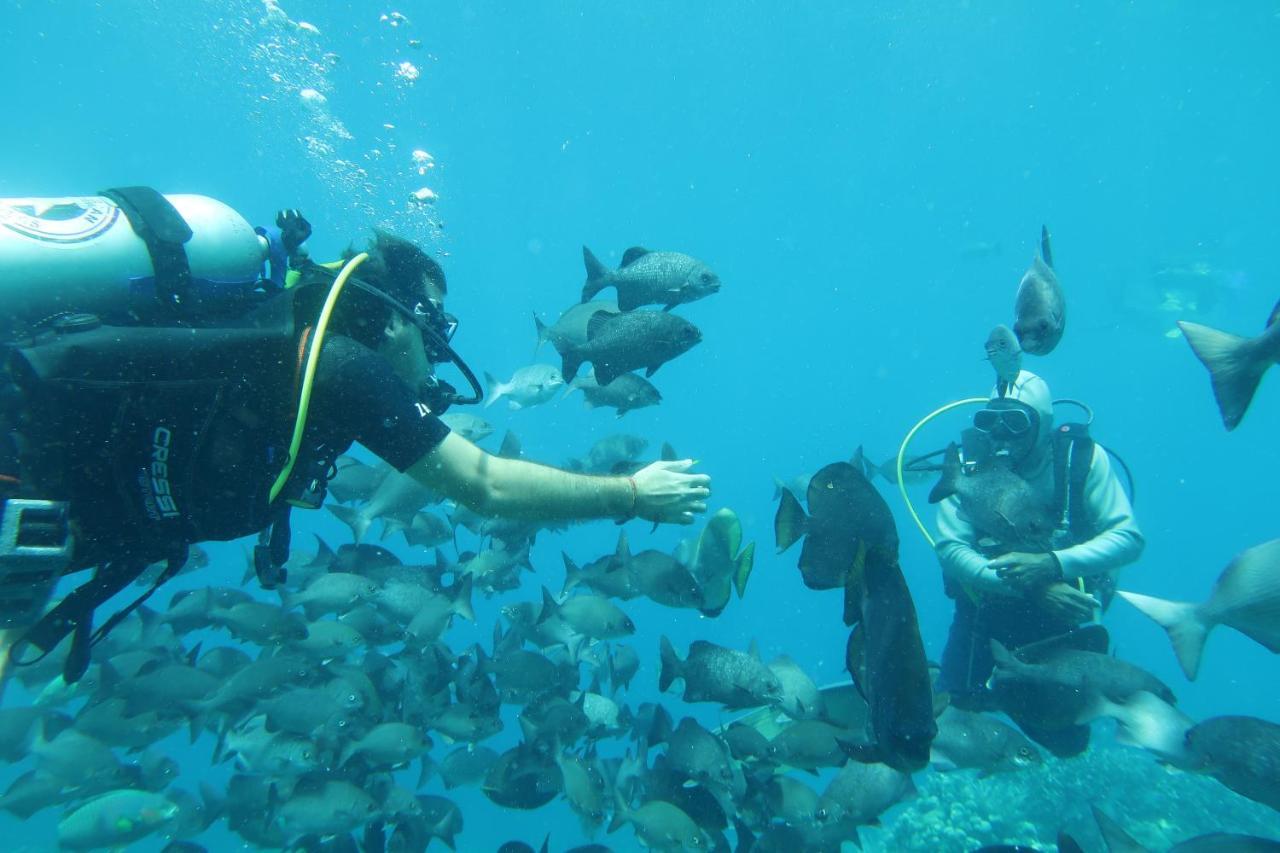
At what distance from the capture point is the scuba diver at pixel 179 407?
2178 millimetres

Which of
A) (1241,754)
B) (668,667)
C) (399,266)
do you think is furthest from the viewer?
(668,667)

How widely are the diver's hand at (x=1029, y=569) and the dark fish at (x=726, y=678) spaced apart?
6.62 ft

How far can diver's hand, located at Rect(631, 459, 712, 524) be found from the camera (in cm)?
289

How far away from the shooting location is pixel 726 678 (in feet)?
17.1

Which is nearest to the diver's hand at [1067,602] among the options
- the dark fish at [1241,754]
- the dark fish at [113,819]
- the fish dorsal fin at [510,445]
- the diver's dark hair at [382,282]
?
the dark fish at [1241,754]

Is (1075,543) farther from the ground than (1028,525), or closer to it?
closer to it

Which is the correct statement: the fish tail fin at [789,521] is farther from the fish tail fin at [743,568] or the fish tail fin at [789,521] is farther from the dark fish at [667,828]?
the dark fish at [667,828]

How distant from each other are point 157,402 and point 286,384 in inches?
16.8

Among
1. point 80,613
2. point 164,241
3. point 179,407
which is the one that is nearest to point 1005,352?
point 179,407

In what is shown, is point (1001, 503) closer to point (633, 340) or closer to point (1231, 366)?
point (1231, 366)

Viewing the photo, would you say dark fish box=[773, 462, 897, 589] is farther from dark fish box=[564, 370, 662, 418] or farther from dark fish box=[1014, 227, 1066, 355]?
dark fish box=[564, 370, 662, 418]

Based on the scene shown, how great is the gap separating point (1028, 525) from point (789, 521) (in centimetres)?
210

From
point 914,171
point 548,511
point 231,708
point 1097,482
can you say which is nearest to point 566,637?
point 231,708

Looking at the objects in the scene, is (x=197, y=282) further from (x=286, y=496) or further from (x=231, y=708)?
(x=231, y=708)
